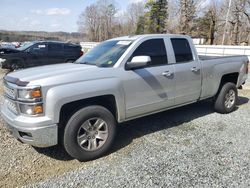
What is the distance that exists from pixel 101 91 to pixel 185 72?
1.94 metres

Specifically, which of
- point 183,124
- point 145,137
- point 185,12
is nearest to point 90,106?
point 145,137

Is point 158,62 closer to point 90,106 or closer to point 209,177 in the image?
point 90,106

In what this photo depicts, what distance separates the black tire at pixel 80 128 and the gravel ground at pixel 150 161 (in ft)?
0.45

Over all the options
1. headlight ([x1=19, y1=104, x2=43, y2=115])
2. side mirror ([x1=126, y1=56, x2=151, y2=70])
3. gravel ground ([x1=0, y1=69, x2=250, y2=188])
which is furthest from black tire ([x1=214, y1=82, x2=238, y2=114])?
headlight ([x1=19, y1=104, x2=43, y2=115])

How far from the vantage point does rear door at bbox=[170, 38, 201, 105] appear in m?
4.52

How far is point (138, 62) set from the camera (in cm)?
374

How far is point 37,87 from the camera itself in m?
3.03

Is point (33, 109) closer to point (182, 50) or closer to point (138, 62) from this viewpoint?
point (138, 62)

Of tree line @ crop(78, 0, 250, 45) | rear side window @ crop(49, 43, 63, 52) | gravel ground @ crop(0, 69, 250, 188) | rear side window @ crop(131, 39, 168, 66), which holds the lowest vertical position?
gravel ground @ crop(0, 69, 250, 188)

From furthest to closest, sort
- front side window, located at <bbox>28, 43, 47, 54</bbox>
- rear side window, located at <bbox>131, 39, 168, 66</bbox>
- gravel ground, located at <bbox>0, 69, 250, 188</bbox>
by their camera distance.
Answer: front side window, located at <bbox>28, 43, 47, 54</bbox> → rear side window, located at <bbox>131, 39, 168, 66</bbox> → gravel ground, located at <bbox>0, 69, 250, 188</bbox>

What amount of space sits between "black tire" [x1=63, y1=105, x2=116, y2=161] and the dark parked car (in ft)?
32.5

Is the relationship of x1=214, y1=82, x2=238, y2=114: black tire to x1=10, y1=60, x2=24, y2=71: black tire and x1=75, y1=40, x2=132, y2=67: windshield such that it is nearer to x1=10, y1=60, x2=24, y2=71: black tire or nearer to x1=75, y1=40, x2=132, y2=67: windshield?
x1=75, y1=40, x2=132, y2=67: windshield

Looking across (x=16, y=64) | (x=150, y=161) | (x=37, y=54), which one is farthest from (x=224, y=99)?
(x=16, y=64)

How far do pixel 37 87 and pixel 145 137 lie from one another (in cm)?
220
